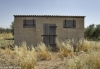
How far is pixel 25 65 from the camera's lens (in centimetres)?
548

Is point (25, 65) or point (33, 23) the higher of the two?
point (33, 23)

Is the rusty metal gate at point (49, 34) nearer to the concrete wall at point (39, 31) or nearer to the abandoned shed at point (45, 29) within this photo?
the abandoned shed at point (45, 29)

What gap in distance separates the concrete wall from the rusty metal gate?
28cm

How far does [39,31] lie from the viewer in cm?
1337

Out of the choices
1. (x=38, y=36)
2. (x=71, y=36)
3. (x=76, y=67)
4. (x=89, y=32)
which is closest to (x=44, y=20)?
(x=38, y=36)

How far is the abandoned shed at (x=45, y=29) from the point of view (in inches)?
525

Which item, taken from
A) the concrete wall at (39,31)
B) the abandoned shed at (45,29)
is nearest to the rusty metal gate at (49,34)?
the abandoned shed at (45,29)

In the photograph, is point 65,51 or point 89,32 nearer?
point 65,51

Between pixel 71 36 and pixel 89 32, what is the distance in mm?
15938

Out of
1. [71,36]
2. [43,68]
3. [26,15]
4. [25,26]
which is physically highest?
[26,15]

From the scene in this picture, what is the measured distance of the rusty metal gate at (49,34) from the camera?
Answer: 1338cm

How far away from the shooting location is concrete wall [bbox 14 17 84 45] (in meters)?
13.3

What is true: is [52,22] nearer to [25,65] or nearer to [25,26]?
[25,26]

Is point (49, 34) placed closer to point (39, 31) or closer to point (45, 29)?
point (45, 29)
